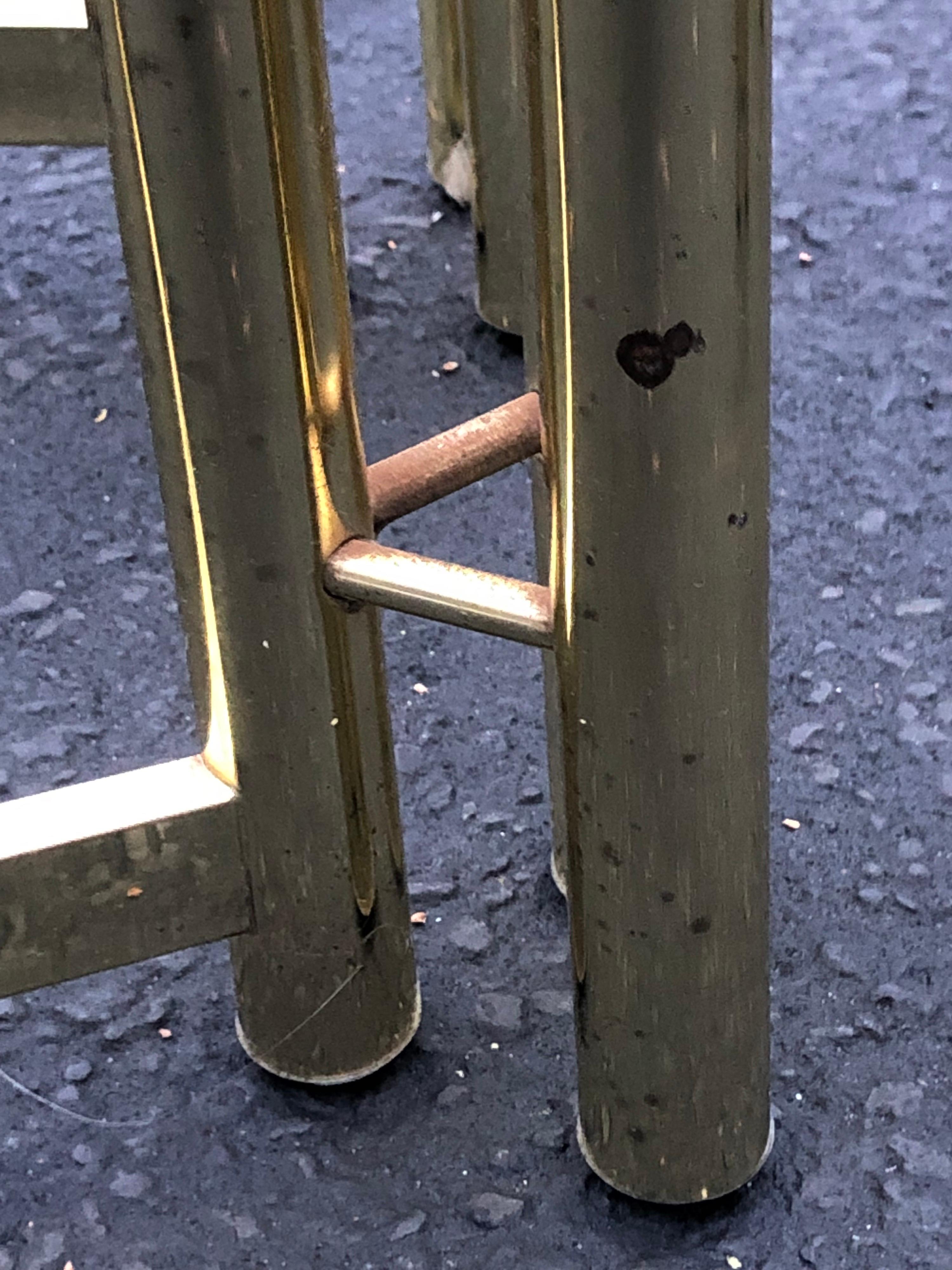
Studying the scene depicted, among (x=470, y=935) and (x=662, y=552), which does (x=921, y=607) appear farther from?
(x=662, y=552)

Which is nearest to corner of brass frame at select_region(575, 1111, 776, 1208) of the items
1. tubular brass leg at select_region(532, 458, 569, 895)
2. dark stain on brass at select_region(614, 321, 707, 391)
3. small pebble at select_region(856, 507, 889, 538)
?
tubular brass leg at select_region(532, 458, 569, 895)

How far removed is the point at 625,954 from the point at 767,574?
15 cm

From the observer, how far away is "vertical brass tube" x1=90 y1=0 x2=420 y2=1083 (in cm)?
59

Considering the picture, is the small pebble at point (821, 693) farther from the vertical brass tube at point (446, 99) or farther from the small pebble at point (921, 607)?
the vertical brass tube at point (446, 99)

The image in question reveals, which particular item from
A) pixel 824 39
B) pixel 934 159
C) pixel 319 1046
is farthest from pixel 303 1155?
pixel 824 39

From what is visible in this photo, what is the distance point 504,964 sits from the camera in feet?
2.83

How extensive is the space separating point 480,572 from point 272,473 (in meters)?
0.08

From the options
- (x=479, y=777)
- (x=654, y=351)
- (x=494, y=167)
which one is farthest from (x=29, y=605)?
(x=654, y=351)

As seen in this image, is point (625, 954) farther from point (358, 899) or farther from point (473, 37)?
point (473, 37)

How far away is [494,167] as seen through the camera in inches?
48.6

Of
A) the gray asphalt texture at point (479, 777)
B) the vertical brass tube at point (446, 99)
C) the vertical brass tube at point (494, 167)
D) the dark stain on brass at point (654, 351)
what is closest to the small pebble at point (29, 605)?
the gray asphalt texture at point (479, 777)

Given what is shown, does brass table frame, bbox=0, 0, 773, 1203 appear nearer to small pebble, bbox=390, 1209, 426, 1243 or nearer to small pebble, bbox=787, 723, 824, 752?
small pebble, bbox=390, 1209, 426, 1243

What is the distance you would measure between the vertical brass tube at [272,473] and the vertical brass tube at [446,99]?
2.23 feet

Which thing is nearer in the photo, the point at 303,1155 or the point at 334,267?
the point at 334,267
